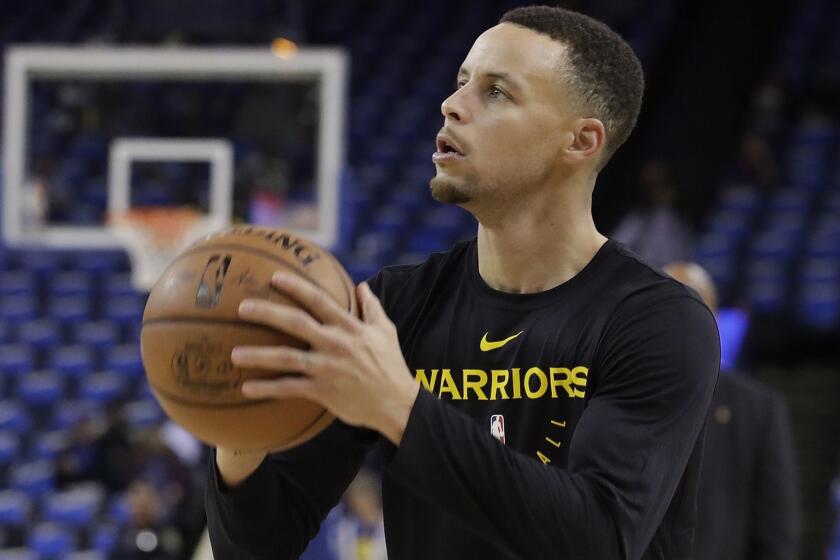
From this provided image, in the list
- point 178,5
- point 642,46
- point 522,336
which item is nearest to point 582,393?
point 522,336

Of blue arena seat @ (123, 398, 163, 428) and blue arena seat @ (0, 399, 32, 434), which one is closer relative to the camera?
blue arena seat @ (123, 398, 163, 428)

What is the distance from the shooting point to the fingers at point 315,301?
6.46ft

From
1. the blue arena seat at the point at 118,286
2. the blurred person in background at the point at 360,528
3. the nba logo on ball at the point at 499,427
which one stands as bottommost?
the blurred person in background at the point at 360,528

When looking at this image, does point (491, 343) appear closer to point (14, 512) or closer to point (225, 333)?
point (225, 333)

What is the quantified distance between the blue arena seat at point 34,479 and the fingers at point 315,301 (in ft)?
32.4

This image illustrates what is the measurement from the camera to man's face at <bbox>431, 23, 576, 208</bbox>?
2.57 m

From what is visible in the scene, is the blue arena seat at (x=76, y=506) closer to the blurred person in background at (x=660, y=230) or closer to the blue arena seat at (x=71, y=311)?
the blue arena seat at (x=71, y=311)

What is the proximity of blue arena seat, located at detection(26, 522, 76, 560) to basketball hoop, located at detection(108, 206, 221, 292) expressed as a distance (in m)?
2.23

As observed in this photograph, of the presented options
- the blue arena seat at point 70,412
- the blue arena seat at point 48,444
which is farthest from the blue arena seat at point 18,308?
the blue arena seat at point 48,444

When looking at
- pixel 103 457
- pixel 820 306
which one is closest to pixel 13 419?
pixel 103 457

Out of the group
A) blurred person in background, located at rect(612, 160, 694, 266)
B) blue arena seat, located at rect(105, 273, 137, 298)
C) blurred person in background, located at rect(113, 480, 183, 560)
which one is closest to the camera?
blurred person in background, located at rect(113, 480, 183, 560)

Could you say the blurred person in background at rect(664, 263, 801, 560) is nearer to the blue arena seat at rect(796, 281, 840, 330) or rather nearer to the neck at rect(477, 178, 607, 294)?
the neck at rect(477, 178, 607, 294)

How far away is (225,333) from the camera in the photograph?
81.4 inches

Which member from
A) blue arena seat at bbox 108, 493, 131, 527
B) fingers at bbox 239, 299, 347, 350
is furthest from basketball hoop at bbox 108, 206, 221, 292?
fingers at bbox 239, 299, 347, 350
